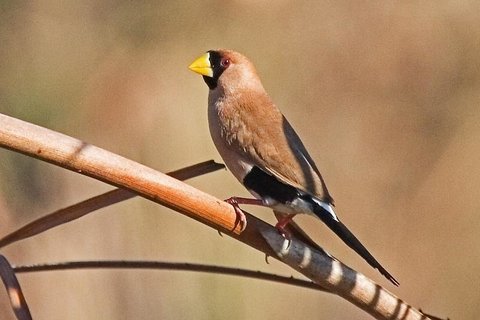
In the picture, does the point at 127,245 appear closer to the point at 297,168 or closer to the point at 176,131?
the point at 176,131

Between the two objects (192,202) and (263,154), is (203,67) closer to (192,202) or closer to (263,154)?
(263,154)

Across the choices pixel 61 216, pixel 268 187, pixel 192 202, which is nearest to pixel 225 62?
pixel 268 187

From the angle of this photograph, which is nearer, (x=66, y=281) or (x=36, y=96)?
(x=66, y=281)

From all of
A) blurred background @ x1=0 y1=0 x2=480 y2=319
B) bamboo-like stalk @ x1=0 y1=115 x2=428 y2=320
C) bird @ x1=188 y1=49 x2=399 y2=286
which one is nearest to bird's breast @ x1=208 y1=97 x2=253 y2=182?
bird @ x1=188 y1=49 x2=399 y2=286

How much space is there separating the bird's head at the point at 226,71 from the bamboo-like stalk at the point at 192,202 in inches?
40.0

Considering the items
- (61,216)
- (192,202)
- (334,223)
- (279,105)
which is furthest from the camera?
(279,105)

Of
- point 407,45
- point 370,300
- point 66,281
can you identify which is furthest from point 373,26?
point 370,300

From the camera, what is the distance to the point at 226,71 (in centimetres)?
248

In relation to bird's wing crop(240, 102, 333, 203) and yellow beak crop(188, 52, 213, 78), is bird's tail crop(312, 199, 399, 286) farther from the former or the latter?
yellow beak crop(188, 52, 213, 78)

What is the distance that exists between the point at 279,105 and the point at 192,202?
2.51m

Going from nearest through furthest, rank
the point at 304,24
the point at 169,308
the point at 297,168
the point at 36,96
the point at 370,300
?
the point at 370,300
the point at 297,168
the point at 169,308
the point at 36,96
the point at 304,24

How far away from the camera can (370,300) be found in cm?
141

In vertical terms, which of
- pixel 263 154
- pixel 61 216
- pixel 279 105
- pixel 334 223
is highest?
pixel 279 105

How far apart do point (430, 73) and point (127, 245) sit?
56.7 inches
